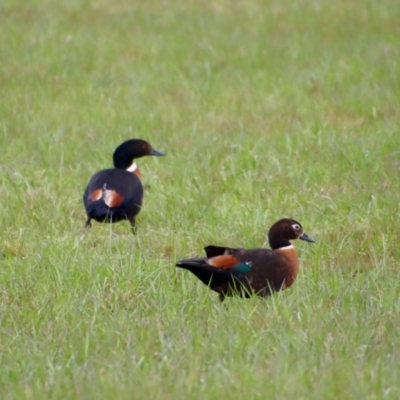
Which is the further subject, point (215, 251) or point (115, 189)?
point (115, 189)

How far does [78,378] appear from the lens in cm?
444

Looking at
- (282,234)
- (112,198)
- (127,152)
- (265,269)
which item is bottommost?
(265,269)

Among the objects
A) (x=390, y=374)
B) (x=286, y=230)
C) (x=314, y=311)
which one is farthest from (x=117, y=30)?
(x=390, y=374)

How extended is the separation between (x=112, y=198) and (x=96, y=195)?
0.11m

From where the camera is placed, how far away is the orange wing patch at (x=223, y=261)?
560cm

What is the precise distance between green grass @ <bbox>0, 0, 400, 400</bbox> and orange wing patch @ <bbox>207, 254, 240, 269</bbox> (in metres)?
0.22

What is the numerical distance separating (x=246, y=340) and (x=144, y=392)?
0.74 meters

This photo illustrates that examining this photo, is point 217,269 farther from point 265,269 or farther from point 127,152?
point 127,152

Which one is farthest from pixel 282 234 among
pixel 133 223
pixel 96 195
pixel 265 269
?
pixel 96 195

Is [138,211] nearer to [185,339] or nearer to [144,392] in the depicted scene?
[185,339]

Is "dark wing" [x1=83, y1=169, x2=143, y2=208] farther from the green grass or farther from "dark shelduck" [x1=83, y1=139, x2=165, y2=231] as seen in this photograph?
the green grass

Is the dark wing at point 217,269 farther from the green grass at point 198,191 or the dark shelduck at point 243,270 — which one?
the green grass at point 198,191

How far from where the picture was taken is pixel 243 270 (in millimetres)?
5629

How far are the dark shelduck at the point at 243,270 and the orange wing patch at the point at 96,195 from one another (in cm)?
187
